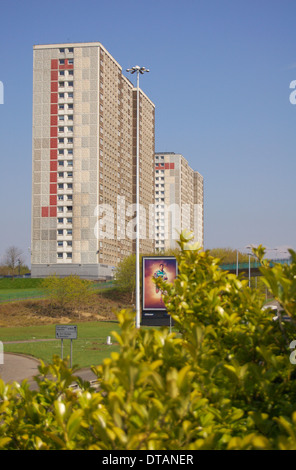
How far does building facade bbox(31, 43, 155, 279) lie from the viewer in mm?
94000

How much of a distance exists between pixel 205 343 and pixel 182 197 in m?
161

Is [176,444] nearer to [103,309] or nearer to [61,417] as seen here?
[61,417]

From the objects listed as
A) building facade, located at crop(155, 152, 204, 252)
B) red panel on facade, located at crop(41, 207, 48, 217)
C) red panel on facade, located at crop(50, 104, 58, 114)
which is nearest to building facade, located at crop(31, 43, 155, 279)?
red panel on facade, located at crop(41, 207, 48, 217)

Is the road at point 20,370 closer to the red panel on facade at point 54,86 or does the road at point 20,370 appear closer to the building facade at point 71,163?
the building facade at point 71,163

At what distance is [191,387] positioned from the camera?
11.0 feet

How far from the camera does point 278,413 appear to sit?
346 centimetres

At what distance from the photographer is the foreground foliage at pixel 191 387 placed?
2.70 meters

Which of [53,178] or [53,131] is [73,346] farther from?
[53,131]

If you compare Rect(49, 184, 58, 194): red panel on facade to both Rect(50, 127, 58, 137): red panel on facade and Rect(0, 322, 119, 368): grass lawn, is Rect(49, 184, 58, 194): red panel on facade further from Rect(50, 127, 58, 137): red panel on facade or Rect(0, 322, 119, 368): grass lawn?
Rect(0, 322, 119, 368): grass lawn

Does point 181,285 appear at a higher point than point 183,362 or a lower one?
higher

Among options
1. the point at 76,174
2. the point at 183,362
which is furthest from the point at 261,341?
the point at 76,174

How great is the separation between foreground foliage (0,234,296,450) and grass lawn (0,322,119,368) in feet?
60.6

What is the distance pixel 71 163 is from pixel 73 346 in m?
66.0

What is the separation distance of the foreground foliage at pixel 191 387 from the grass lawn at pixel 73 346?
727 inches
